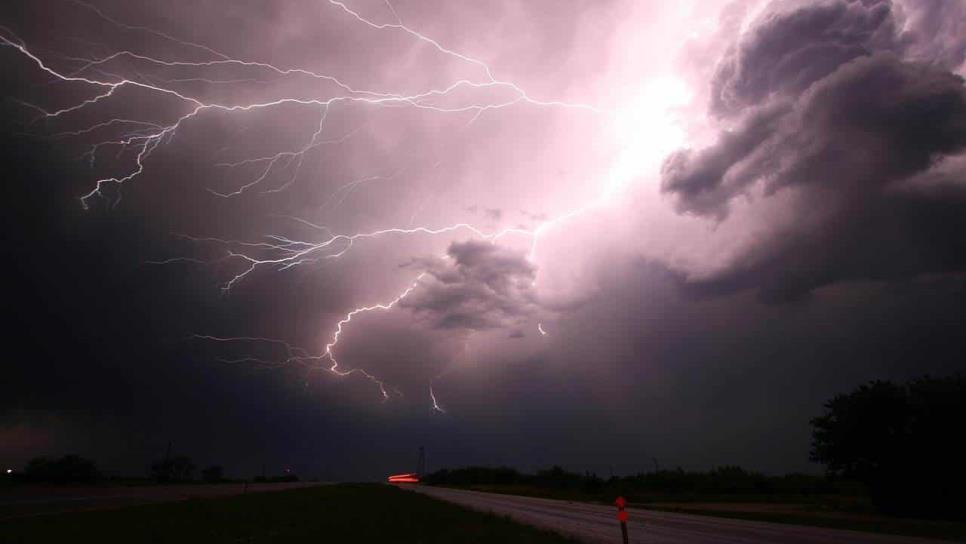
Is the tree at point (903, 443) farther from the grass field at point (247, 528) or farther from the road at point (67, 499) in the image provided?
the road at point (67, 499)

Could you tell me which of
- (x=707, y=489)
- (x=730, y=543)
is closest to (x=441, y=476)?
(x=707, y=489)

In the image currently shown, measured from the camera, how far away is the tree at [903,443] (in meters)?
23.7

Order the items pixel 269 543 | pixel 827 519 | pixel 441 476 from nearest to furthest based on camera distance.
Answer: pixel 269 543, pixel 827 519, pixel 441 476

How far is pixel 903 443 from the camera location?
84.4 feet

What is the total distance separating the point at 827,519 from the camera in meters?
22.3

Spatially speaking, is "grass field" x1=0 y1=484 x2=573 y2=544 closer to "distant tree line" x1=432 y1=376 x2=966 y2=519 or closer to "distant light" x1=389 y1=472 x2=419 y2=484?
"distant tree line" x1=432 y1=376 x2=966 y2=519

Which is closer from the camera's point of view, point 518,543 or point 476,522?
point 518,543

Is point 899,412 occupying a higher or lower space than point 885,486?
higher

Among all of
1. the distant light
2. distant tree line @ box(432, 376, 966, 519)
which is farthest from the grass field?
the distant light

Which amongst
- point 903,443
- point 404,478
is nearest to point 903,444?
point 903,443

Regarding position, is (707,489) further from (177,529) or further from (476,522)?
(177,529)

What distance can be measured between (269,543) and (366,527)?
4827mm

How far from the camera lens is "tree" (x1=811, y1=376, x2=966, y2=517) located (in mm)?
23703

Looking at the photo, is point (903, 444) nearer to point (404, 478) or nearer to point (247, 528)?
point (247, 528)
